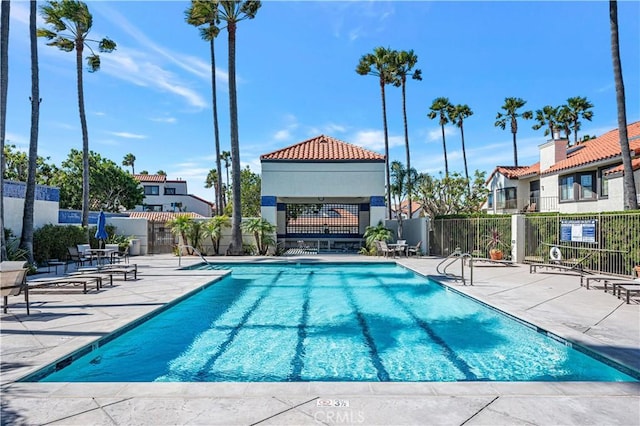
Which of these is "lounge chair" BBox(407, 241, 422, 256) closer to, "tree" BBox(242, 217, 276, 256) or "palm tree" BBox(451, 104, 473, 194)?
"tree" BBox(242, 217, 276, 256)

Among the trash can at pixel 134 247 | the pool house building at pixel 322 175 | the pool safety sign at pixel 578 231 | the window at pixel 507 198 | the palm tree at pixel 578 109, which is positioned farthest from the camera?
the palm tree at pixel 578 109

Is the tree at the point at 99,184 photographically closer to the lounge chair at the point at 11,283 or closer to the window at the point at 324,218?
the window at the point at 324,218

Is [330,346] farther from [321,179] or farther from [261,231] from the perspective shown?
[321,179]

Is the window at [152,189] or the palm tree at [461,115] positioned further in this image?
the window at [152,189]

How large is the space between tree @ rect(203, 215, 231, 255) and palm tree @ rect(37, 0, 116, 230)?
6086 mm

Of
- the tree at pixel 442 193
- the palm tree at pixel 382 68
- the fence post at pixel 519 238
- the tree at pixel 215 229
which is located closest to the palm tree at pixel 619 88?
the fence post at pixel 519 238

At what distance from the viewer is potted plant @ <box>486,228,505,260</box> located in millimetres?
17172

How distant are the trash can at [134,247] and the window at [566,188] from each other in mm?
27704

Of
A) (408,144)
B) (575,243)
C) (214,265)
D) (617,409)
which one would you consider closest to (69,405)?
(617,409)

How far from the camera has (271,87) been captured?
773 inches

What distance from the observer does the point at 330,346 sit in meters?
6.11

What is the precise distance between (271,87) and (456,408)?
1882 cm

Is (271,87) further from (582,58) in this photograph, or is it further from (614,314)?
(614,314)

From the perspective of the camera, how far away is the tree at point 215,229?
68.8 ft
